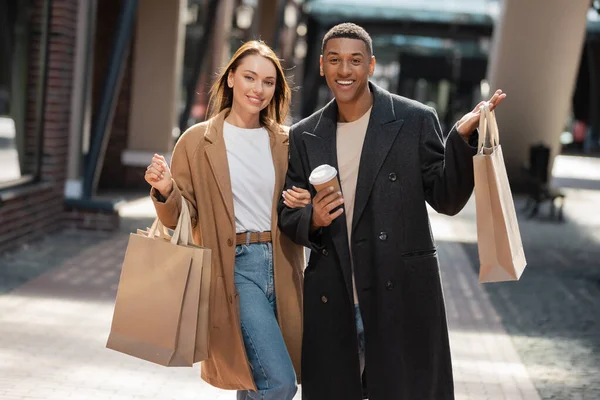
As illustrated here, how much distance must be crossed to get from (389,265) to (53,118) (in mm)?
7873

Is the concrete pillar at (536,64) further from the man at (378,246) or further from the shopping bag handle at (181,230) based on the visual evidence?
the shopping bag handle at (181,230)

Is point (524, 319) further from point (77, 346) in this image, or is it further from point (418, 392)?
point (418, 392)

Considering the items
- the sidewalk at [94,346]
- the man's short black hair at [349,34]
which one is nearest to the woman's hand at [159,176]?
the man's short black hair at [349,34]

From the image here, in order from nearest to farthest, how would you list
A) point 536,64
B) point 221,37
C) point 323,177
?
point 323,177 → point 536,64 → point 221,37

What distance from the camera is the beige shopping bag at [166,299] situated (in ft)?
11.3

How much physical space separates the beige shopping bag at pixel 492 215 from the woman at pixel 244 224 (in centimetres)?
81

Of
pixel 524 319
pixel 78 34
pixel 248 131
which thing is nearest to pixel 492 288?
pixel 524 319

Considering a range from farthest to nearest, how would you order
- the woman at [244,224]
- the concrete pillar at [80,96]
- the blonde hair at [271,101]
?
the concrete pillar at [80,96], the blonde hair at [271,101], the woman at [244,224]

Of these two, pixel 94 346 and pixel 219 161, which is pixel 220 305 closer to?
pixel 219 161

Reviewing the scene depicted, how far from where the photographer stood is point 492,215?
10.7 feet

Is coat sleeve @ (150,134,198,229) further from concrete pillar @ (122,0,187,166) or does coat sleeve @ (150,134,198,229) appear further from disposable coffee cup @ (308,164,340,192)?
concrete pillar @ (122,0,187,166)

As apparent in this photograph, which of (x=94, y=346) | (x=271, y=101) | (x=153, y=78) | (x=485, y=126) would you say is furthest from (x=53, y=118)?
(x=485, y=126)

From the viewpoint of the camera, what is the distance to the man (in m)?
3.41

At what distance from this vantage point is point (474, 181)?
3.26m
